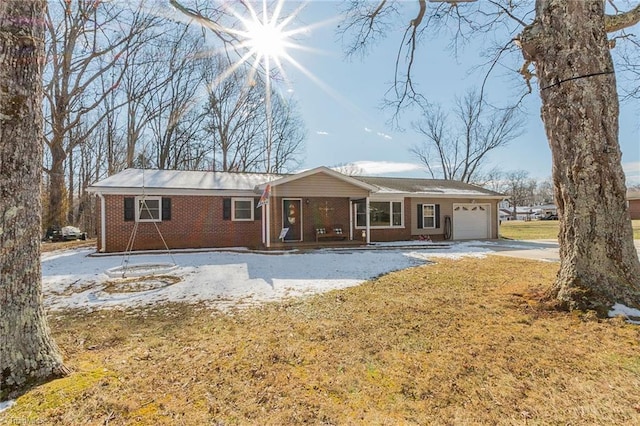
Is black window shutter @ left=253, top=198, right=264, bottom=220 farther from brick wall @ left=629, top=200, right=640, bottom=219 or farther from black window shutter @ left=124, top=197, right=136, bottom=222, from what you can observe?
brick wall @ left=629, top=200, right=640, bottom=219

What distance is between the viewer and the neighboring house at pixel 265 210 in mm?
12203

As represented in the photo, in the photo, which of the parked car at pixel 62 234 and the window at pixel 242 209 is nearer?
the window at pixel 242 209

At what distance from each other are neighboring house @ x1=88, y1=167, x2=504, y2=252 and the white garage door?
0.06 metres

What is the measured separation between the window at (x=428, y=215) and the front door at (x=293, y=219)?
6.73 meters

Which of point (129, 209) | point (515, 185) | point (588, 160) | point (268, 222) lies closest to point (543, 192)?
point (515, 185)

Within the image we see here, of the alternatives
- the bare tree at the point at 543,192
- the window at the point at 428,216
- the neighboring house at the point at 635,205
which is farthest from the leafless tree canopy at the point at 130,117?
the bare tree at the point at 543,192

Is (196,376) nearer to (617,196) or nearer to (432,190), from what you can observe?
(617,196)

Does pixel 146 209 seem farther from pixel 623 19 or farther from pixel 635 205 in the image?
pixel 635 205

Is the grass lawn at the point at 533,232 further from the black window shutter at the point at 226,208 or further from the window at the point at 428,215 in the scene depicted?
the black window shutter at the point at 226,208

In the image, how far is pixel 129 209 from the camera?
40.1 ft

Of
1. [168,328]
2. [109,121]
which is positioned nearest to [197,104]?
[109,121]

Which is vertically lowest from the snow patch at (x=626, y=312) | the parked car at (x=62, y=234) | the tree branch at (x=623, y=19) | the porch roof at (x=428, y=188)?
the snow patch at (x=626, y=312)

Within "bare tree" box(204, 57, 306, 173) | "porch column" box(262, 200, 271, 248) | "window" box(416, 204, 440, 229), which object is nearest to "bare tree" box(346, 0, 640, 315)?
"porch column" box(262, 200, 271, 248)

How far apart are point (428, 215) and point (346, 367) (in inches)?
590
